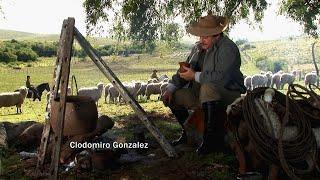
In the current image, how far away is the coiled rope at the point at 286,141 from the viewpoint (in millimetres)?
5484

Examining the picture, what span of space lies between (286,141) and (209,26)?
8.64 ft

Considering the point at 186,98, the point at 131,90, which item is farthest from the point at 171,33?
the point at 186,98

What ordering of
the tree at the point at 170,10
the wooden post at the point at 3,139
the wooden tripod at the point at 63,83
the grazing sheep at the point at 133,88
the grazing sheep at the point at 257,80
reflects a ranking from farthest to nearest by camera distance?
1. the grazing sheep at the point at 257,80
2. the grazing sheep at the point at 133,88
3. the tree at the point at 170,10
4. the wooden post at the point at 3,139
5. the wooden tripod at the point at 63,83

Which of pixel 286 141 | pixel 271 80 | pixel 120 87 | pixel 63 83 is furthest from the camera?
pixel 271 80

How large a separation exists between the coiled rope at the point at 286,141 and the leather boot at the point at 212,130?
4.37ft

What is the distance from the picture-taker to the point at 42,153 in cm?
701

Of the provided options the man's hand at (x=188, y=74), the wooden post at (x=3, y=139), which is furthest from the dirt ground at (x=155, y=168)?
the man's hand at (x=188, y=74)

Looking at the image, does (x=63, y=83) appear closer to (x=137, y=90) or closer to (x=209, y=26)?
(x=209, y=26)

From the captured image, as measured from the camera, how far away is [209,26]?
24.3 ft

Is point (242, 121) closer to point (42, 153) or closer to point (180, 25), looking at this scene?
point (42, 153)

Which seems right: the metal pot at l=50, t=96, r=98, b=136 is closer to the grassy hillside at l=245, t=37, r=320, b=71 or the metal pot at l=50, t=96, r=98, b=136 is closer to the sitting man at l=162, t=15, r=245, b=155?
the sitting man at l=162, t=15, r=245, b=155

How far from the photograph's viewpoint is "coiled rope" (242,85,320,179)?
216 inches

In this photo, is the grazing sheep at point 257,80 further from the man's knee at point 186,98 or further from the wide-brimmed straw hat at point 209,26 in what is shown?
the wide-brimmed straw hat at point 209,26

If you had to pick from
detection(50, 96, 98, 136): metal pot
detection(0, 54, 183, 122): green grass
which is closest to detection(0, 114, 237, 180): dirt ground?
detection(50, 96, 98, 136): metal pot
